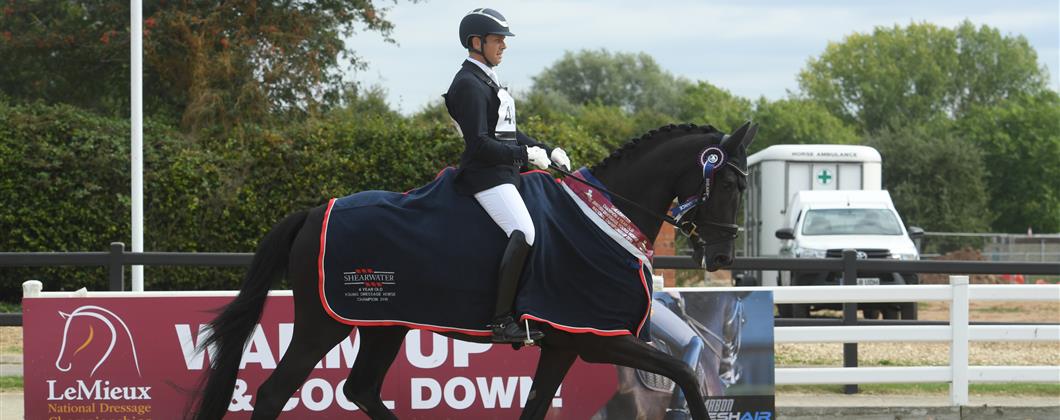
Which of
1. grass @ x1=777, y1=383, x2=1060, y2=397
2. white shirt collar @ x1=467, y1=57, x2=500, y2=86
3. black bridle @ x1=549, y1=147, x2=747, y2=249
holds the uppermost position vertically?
white shirt collar @ x1=467, y1=57, x2=500, y2=86

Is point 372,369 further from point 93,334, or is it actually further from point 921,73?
point 921,73

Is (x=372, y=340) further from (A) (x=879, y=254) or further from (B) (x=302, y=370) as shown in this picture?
(A) (x=879, y=254)

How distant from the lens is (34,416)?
7.41m

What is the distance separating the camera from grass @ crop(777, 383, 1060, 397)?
31.3 feet

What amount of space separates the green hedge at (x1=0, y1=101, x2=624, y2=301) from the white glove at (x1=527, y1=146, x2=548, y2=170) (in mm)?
11024

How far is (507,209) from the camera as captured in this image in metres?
5.71

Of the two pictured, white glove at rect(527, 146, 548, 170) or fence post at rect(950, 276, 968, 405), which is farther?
fence post at rect(950, 276, 968, 405)

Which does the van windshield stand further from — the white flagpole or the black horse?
the black horse

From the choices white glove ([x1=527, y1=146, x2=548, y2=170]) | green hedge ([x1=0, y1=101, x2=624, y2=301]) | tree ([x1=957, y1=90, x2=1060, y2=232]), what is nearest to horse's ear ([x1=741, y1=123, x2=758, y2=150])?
white glove ([x1=527, y1=146, x2=548, y2=170])

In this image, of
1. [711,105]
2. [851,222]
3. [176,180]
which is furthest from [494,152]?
[711,105]

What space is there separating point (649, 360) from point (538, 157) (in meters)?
1.12

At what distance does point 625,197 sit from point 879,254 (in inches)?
478

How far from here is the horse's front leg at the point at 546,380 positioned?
586 cm

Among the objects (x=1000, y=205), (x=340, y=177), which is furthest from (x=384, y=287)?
(x=1000, y=205)
